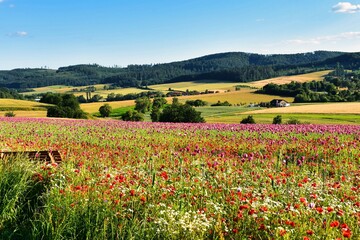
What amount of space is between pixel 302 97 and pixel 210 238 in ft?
355

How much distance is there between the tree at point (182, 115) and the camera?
168 feet

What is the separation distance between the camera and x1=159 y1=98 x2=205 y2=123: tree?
2019 inches

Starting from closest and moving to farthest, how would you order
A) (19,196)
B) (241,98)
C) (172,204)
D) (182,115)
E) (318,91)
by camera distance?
(172,204) → (19,196) → (182,115) → (241,98) → (318,91)

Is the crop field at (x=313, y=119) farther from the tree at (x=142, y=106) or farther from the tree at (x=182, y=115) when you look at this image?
the tree at (x=142, y=106)

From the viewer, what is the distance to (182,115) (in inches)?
2062

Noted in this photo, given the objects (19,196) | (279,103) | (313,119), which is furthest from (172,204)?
(279,103)

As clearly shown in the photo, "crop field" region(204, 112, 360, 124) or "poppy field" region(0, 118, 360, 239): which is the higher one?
"poppy field" region(0, 118, 360, 239)

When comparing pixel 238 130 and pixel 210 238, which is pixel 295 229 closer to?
pixel 210 238

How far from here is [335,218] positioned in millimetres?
6164

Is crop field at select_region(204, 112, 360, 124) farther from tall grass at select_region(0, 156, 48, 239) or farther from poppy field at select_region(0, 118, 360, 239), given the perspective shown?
tall grass at select_region(0, 156, 48, 239)

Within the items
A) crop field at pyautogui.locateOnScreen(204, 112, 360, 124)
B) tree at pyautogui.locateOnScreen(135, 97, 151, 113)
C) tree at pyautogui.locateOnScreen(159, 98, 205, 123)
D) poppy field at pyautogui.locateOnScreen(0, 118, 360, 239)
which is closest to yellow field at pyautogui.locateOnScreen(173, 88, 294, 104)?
tree at pyautogui.locateOnScreen(135, 97, 151, 113)

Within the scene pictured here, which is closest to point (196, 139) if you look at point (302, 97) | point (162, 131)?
point (162, 131)

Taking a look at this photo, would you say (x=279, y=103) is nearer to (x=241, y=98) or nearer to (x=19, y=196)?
(x=241, y=98)

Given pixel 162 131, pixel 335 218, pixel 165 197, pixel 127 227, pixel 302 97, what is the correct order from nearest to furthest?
pixel 127 227
pixel 335 218
pixel 165 197
pixel 162 131
pixel 302 97
